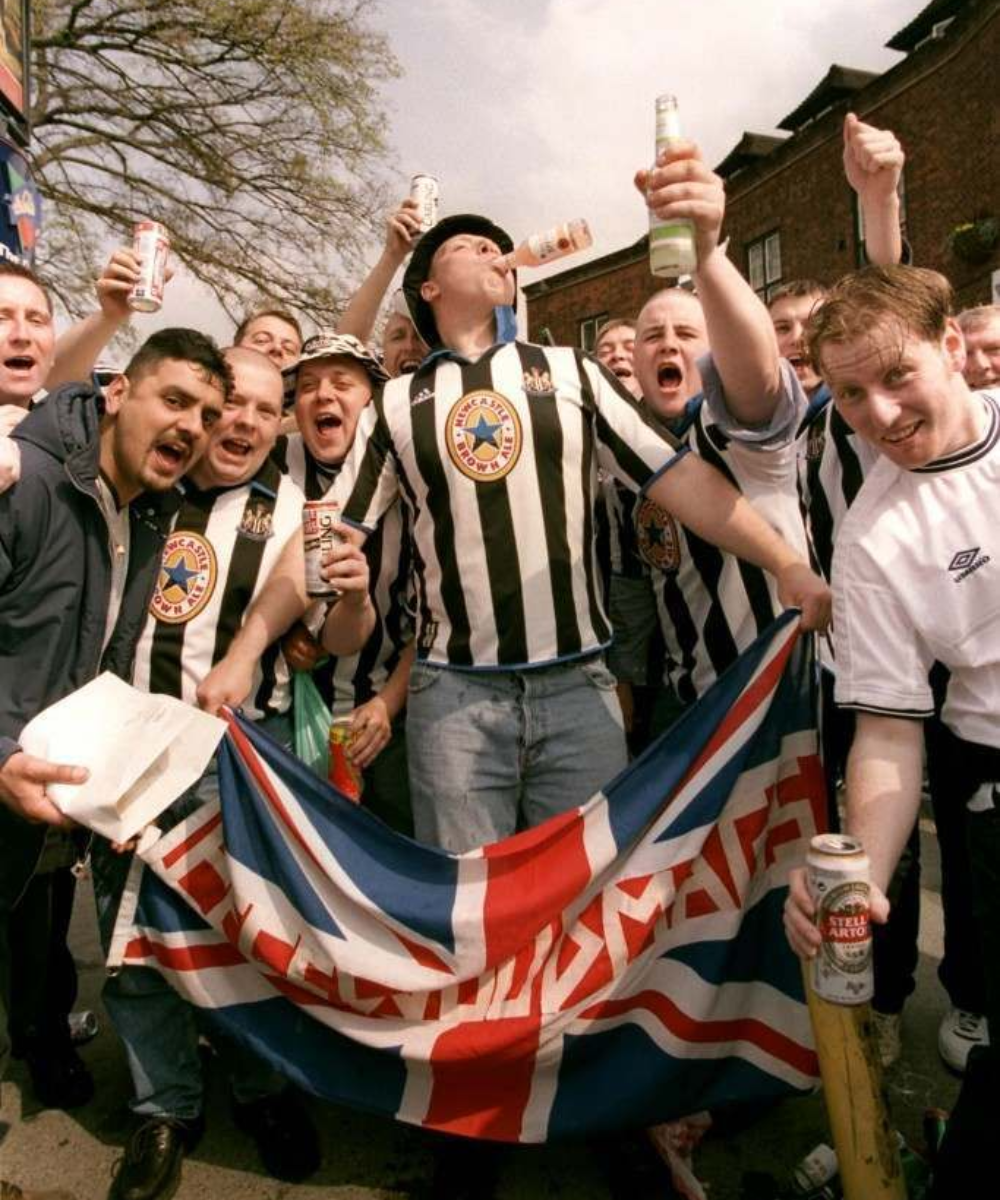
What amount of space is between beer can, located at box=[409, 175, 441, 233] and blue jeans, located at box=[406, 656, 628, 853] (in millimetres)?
1948

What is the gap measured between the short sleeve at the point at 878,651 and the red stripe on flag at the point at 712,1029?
1.00m

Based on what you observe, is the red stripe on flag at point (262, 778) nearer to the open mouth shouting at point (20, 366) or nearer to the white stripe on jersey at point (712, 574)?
the white stripe on jersey at point (712, 574)

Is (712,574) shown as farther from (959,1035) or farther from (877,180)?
(959,1035)

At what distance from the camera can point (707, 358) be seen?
101 inches

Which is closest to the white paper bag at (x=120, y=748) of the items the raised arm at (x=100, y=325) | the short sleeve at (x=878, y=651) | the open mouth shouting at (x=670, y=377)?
the raised arm at (x=100, y=325)

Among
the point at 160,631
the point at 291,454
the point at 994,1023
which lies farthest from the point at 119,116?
the point at 994,1023

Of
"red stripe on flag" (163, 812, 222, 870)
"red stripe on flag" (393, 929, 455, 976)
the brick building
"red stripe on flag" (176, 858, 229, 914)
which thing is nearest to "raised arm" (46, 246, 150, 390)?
"red stripe on flag" (163, 812, 222, 870)

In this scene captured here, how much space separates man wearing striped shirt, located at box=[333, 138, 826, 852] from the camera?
104 inches

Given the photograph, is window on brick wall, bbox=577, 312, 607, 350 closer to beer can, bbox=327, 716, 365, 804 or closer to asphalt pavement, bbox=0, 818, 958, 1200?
beer can, bbox=327, 716, 365, 804

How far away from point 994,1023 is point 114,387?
285 cm

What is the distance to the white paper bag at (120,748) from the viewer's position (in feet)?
7.54

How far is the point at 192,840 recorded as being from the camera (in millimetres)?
2672

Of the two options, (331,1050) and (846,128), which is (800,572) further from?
(331,1050)

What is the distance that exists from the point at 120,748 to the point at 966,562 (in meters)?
2.07
